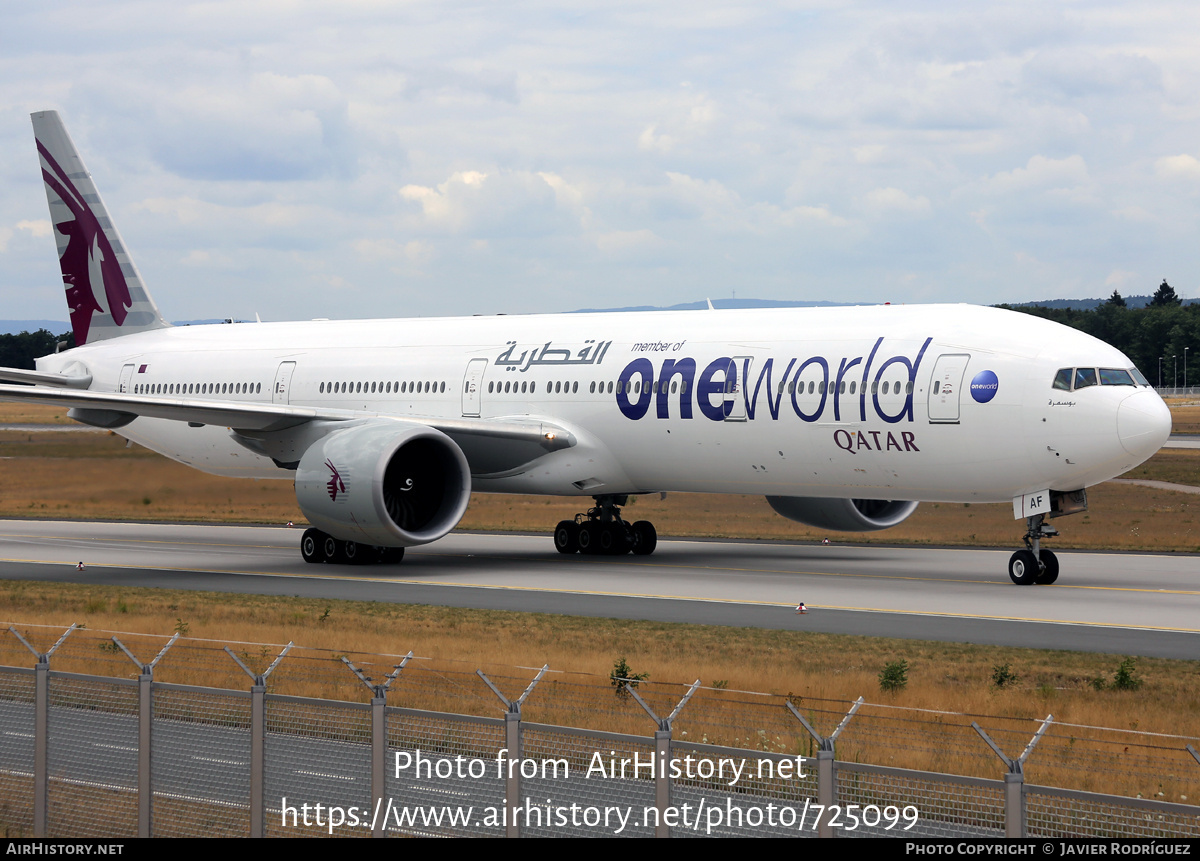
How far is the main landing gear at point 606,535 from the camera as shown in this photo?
101ft

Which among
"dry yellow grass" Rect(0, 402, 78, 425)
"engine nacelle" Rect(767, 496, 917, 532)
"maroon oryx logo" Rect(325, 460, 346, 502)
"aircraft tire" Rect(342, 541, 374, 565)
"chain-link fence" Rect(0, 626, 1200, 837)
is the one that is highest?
"dry yellow grass" Rect(0, 402, 78, 425)

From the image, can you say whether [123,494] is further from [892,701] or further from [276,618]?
[892,701]

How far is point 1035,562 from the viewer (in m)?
23.7

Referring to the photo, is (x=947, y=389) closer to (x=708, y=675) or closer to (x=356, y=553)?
(x=708, y=675)

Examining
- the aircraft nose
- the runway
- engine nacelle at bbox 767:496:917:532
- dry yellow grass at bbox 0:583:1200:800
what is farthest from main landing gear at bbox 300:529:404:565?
the aircraft nose

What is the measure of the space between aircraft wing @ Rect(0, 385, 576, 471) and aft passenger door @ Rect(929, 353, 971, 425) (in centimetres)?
800

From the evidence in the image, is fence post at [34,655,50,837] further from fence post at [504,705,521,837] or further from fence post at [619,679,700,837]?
fence post at [619,679,700,837]

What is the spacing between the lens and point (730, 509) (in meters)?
45.3

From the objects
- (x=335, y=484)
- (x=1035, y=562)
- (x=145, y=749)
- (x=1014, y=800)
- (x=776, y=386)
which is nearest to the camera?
(x=1014, y=800)

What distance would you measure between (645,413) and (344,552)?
22.6ft

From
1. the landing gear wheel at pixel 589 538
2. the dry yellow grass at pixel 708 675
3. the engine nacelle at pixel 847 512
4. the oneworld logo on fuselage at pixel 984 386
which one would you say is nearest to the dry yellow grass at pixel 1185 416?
Answer: the engine nacelle at pixel 847 512

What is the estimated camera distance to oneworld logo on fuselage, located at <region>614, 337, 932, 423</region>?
2438cm

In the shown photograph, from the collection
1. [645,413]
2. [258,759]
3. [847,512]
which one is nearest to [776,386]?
[645,413]
